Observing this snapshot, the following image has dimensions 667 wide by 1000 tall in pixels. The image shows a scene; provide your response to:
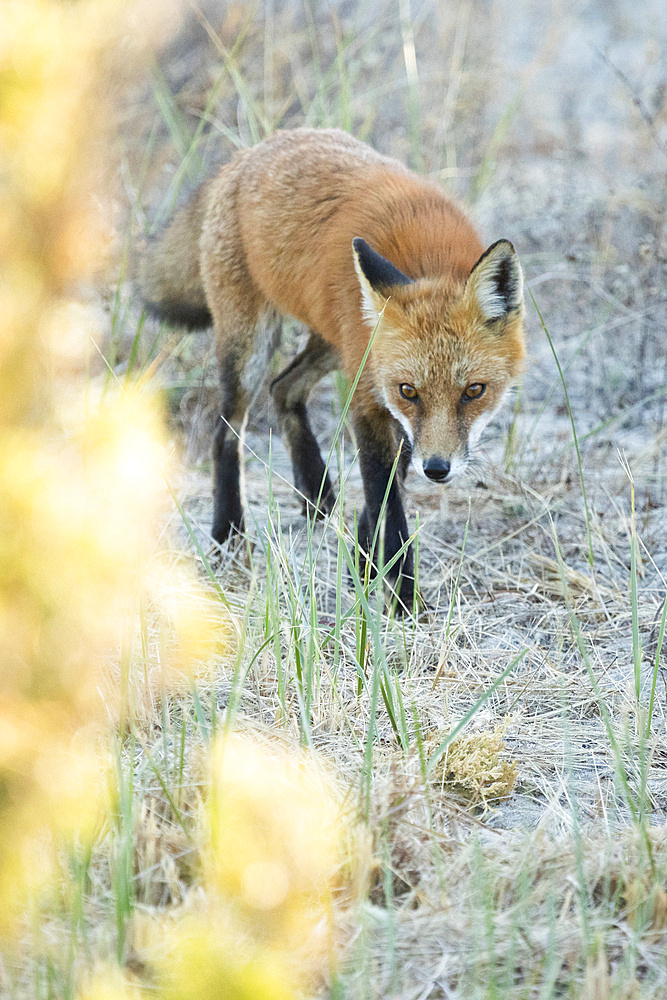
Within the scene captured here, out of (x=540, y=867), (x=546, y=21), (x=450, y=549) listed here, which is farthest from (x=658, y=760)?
(x=546, y=21)

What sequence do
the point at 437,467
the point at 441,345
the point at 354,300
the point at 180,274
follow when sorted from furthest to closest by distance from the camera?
the point at 180,274
the point at 354,300
the point at 441,345
the point at 437,467

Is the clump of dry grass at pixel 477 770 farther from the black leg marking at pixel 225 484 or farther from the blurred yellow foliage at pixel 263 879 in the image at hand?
the black leg marking at pixel 225 484

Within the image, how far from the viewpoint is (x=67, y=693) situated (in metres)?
1.51

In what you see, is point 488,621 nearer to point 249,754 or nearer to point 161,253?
point 249,754

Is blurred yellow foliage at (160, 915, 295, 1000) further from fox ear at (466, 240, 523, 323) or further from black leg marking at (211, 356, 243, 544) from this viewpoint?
black leg marking at (211, 356, 243, 544)

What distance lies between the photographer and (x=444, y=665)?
2850 mm

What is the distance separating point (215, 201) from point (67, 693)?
3.34m

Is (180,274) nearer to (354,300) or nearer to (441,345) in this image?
(354,300)

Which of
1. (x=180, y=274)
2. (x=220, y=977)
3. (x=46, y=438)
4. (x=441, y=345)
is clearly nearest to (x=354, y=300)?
(x=441, y=345)

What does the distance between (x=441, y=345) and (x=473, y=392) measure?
216 millimetres

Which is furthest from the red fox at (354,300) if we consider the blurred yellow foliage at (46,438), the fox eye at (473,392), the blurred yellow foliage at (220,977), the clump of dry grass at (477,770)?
the blurred yellow foliage at (220,977)

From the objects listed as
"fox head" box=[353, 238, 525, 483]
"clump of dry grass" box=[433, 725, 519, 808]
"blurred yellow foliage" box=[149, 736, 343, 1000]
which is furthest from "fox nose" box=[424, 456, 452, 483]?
"blurred yellow foliage" box=[149, 736, 343, 1000]

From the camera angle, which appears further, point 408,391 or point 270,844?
point 408,391

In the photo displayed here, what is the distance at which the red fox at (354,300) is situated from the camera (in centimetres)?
322
